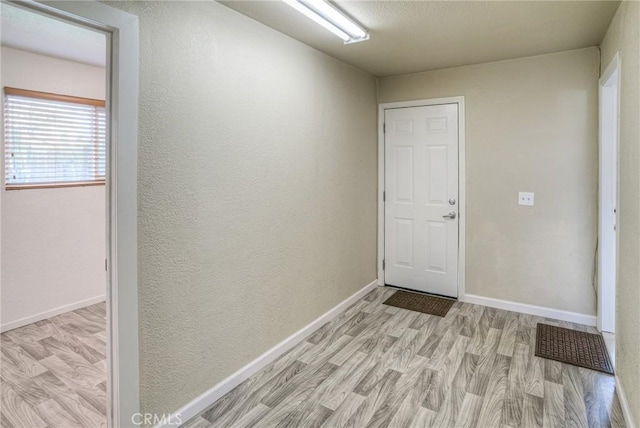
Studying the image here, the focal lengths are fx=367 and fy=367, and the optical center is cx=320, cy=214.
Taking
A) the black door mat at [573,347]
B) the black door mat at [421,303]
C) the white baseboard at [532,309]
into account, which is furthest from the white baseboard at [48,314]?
the black door mat at [573,347]

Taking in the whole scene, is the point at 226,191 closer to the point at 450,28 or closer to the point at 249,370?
the point at 249,370

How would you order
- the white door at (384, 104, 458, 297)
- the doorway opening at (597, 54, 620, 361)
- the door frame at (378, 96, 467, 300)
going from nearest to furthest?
1. the doorway opening at (597, 54, 620, 361)
2. the door frame at (378, 96, 467, 300)
3. the white door at (384, 104, 458, 297)

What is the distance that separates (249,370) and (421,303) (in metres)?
2.02

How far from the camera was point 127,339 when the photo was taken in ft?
5.84

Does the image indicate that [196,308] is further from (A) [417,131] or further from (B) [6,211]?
(A) [417,131]

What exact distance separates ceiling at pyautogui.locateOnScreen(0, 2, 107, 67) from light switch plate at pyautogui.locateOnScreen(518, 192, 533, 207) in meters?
3.67

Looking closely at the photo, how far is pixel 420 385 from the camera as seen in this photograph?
2.39m

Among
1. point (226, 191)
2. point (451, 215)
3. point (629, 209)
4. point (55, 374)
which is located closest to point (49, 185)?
point (55, 374)

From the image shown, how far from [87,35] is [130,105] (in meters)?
1.69

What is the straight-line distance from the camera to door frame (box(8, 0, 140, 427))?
1.70 meters

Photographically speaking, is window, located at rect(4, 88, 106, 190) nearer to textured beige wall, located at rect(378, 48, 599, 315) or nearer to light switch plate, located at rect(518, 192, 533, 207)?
textured beige wall, located at rect(378, 48, 599, 315)

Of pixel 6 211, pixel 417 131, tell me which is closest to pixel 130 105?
pixel 6 211

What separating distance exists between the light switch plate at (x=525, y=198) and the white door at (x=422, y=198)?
1.93ft

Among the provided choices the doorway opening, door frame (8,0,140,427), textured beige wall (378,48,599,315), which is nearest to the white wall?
door frame (8,0,140,427)
